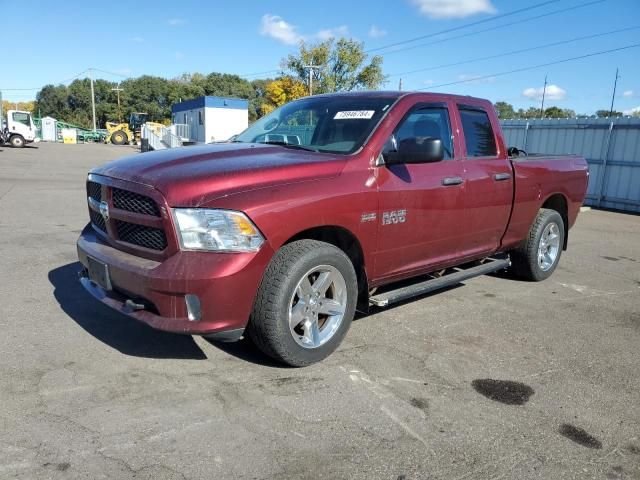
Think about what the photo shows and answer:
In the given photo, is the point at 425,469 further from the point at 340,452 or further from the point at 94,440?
the point at 94,440

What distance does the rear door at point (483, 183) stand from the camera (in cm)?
487

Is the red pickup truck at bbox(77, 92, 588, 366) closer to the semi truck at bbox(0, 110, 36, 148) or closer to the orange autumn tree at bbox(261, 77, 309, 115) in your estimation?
the semi truck at bbox(0, 110, 36, 148)

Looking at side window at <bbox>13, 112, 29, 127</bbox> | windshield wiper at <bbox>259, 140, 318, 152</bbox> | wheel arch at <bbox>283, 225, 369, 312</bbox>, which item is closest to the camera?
wheel arch at <bbox>283, 225, 369, 312</bbox>

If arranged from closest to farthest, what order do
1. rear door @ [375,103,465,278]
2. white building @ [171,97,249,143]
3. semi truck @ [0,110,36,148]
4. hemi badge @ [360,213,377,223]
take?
hemi badge @ [360,213,377,223] < rear door @ [375,103,465,278] < semi truck @ [0,110,36,148] < white building @ [171,97,249,143]

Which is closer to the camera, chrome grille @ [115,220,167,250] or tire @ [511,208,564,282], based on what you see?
chrome grille @ [115,220,167,250]

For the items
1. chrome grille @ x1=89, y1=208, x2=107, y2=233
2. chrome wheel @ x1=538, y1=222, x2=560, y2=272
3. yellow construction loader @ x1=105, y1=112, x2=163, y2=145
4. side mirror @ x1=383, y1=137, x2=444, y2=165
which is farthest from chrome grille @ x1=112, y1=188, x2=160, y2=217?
yellow construction loader @ x1=105, y1=112, x2=163, y2=145

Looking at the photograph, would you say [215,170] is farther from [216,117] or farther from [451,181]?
[216,117]

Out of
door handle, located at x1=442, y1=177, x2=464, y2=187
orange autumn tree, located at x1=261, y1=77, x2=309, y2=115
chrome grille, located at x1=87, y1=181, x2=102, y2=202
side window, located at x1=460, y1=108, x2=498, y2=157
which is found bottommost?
chrome grille, located at x1=87, y1=181, x2=102, y2=202

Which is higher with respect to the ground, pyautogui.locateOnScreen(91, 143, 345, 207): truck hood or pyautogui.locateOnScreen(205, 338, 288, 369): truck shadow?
pyautogui.locateOnScreen(91, 143, 345, 207): truck hood

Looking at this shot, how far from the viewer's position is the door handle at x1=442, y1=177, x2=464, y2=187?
4515mm

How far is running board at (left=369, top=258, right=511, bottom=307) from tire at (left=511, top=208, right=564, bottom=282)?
17.1 inches

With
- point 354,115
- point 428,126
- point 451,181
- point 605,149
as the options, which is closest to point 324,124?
point 354,115

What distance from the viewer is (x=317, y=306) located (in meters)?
3.74

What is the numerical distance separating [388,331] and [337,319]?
805mm
